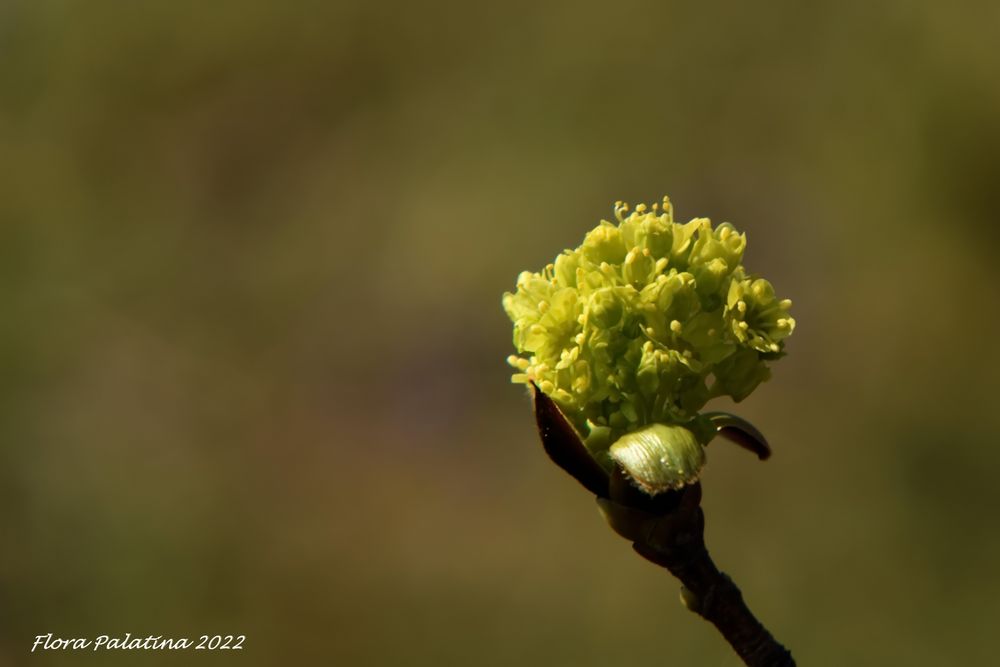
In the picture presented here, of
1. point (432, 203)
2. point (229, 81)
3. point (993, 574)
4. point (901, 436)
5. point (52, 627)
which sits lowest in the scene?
point (993, 574)

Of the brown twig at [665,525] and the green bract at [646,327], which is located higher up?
the green bract at [646,327]

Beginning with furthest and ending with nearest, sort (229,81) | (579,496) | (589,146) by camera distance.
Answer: (229,81), (589,146), (579,496)

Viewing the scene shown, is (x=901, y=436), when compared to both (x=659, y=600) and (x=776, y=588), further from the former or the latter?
(x=659, y=600)

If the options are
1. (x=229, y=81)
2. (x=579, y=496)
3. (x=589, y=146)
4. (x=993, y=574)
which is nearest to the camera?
(x=993, y=574)

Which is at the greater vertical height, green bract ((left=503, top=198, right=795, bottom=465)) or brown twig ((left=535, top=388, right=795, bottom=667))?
green bract ((left=503, top=198, right=795, bottom=465))

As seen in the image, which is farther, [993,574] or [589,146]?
[589,146]

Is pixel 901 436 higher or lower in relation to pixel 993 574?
higher

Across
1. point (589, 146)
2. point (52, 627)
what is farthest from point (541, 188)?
point (52, 627)
